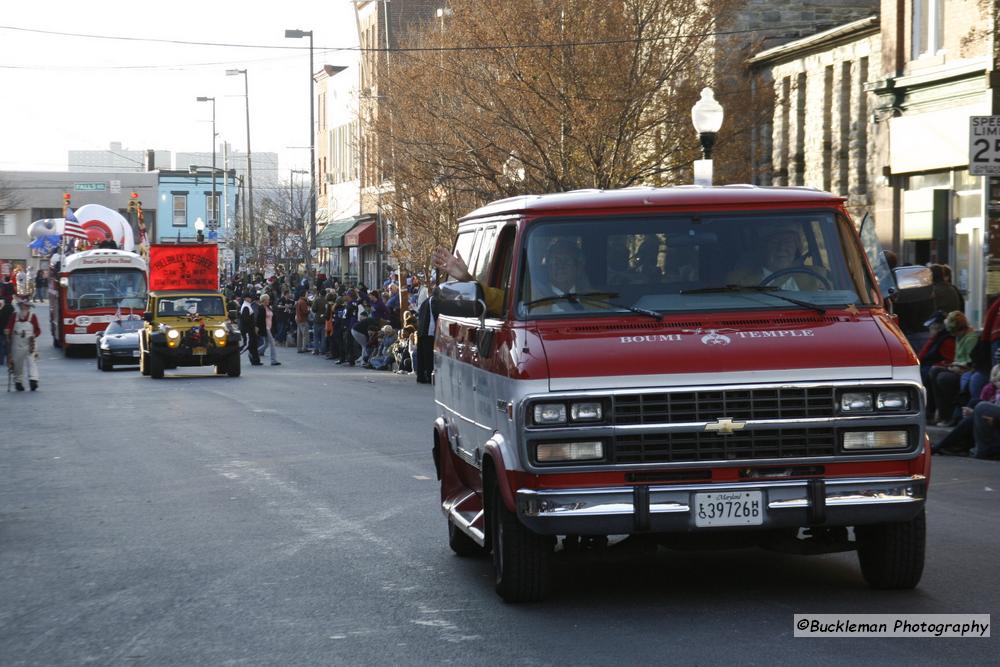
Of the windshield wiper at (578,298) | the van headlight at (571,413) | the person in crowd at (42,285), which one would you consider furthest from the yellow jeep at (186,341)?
the person in crowd at (42,285)

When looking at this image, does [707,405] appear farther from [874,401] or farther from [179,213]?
[179,213]

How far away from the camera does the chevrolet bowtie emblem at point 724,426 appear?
785 cm

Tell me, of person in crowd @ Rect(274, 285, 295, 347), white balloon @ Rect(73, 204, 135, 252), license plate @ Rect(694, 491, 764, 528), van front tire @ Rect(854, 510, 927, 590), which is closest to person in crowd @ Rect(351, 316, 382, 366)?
person in crowd @ Rect(274, 285, 295, 347)

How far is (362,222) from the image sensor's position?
69.8m

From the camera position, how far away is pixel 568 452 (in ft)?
25.9

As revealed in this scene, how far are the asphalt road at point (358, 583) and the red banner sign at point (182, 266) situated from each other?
89.9ft

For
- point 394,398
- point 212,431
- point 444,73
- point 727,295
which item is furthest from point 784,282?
point 444,73

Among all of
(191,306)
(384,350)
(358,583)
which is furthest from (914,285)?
(384,350)

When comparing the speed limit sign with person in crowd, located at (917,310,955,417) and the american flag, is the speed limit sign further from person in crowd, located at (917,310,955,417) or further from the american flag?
the american flag

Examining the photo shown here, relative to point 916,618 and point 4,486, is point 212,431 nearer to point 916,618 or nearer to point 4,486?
point 4,486

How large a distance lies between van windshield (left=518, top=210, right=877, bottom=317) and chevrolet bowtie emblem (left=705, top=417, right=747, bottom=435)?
2.69 feet

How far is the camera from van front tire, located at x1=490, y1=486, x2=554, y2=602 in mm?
8211

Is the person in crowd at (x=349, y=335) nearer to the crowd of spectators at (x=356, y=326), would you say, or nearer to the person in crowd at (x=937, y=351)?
the crowd of spectators at (x=356, y=326)

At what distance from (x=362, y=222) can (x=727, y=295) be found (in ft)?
203
